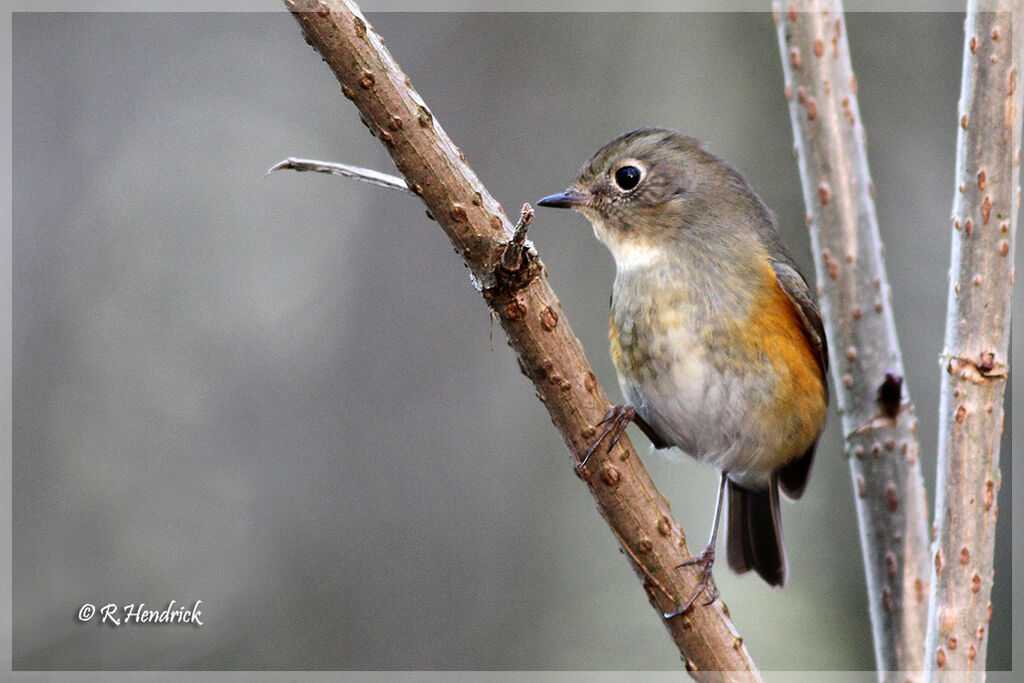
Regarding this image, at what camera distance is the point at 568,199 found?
3242 mm

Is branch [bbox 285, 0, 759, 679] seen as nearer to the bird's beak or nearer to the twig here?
the twig

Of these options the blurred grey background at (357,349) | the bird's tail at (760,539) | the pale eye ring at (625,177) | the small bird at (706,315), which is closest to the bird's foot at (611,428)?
the small bird at (706,315)

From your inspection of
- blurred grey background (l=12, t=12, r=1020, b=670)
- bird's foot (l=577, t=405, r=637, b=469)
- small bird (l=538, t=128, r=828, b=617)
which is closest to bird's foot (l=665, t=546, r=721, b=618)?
bird's foot (l=577, t=405, r=637, b=469)

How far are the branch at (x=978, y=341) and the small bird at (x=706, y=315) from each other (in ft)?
2.75

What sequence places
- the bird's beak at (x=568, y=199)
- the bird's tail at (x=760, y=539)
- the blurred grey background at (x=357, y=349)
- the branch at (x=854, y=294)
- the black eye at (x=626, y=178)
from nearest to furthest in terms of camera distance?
the branch at (x=854, y=294) < the bird's beak at (x=568, y=199) < the black eye at (x=626, y=178) < the bird's tail at (x=760, y=539) < the blurred grey background at (x=357, y=349)

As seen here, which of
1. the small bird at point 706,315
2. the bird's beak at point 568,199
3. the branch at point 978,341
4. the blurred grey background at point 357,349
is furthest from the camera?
the blurred grey background at point 357,349

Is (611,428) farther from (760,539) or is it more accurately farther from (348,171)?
(760,539)

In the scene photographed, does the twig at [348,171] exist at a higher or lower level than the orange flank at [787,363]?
higher

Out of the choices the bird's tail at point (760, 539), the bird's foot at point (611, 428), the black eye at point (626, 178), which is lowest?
the bird's tail at point (760, 539)

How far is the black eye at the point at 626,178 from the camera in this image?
329cm

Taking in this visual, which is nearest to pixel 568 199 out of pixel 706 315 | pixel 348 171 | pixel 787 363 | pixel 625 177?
pixel 625 177

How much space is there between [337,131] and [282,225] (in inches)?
28.1

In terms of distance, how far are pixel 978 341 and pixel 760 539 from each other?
157 centimetres

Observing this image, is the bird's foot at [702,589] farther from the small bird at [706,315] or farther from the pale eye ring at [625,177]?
the pale eye ring at [625,177]
